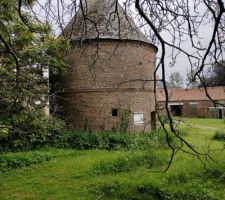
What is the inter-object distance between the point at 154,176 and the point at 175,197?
1825 mm

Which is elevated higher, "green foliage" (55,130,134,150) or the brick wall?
the brick wall

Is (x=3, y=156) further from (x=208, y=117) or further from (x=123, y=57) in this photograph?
(x=208, y=117)

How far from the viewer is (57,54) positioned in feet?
59.4

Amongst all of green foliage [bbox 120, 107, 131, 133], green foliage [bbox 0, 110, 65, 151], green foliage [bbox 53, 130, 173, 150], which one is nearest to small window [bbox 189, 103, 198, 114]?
green foliage [bbox 120, 107, 131, 133]

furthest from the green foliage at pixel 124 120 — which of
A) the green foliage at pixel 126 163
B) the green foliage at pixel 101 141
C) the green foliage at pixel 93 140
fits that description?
the green foliage at pixel 126 163

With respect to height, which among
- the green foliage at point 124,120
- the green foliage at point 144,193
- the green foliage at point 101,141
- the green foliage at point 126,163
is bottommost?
the green foliage at point 144,193

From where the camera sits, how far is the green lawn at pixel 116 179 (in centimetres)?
1050

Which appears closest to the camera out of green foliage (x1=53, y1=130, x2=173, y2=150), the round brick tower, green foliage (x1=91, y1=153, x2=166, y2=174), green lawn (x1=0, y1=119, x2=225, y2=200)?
green lawn (x1=0, y1=119, x2=225, y2=200)

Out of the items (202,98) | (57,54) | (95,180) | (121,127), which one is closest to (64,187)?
(95,180)

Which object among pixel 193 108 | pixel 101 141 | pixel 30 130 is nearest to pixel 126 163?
pixel 30 130

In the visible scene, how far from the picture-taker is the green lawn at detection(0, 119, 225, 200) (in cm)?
1050

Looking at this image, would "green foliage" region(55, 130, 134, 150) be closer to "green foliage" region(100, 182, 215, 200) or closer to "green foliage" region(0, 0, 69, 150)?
"green foliage" region(0, 0, 69, 150)

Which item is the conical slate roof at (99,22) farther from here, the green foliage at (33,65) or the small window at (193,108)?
the small window at (193,108)

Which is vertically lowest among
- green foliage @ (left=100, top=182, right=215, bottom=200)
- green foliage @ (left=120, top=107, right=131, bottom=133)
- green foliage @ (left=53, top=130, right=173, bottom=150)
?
green foliage @ (left=100, top=182, right=215, bottom=200)
